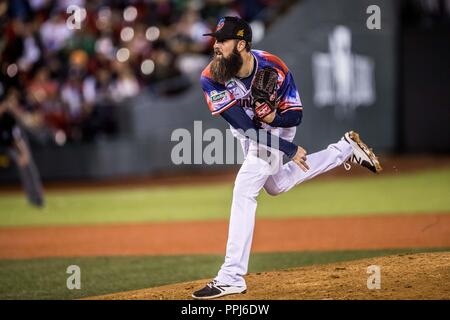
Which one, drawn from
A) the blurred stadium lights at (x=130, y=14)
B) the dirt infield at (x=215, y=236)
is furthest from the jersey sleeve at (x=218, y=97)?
the blurred stadium lights at (x=130, y=14)

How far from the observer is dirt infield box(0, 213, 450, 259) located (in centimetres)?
944

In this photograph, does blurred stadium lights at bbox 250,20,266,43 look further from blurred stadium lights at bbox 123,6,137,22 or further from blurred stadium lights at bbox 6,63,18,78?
blurred stadium lights at bbox 6,63,18,78

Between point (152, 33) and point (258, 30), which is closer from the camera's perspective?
point (152, 33)

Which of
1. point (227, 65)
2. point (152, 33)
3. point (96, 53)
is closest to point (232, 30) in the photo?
point (227, 65)

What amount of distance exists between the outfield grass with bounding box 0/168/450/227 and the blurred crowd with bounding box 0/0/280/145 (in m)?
1.80

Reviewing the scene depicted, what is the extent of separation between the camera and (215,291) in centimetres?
586

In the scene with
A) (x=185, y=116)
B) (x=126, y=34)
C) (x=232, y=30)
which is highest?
(x=126, y=34)

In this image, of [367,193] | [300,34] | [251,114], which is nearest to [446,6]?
[300,34]

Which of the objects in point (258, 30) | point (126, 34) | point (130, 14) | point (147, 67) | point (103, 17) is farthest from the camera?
point (130, 14)

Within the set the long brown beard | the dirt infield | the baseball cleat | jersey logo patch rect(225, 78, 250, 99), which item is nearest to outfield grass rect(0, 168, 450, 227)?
the dirt infield

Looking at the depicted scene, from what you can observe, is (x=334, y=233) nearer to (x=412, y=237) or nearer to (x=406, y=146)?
(x=412, y=237)

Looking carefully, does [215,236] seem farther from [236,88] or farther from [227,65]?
[227,65]

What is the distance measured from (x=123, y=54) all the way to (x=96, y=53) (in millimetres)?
611

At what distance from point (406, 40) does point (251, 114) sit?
49.2ft
